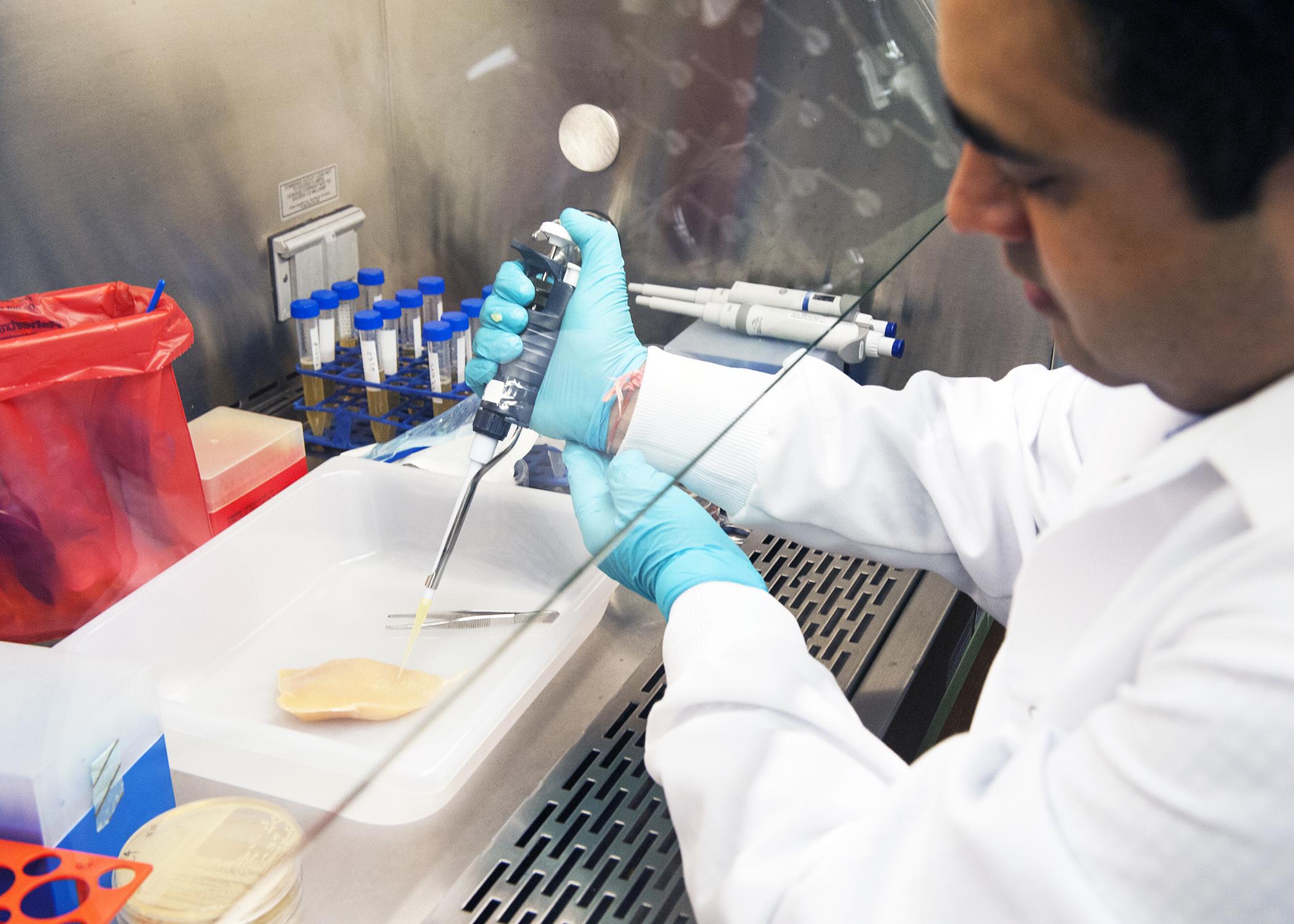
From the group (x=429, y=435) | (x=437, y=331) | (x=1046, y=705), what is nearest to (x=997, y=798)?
(x=1046, y=705)

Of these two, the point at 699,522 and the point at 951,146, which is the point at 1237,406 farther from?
the point at 699,522

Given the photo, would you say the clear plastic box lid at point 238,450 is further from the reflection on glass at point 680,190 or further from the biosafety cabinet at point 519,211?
the reflection on glass at point 680,190

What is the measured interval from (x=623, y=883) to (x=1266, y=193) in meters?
0.69

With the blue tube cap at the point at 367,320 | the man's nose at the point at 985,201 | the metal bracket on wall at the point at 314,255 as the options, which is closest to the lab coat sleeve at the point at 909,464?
the man's nose at the point at 985,201

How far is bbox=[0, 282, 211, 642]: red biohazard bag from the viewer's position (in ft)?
3.69

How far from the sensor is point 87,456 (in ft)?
3.94

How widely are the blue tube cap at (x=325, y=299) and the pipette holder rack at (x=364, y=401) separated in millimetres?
97

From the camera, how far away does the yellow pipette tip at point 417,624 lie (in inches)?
34.6

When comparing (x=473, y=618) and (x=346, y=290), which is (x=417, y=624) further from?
(x=346, y=290)

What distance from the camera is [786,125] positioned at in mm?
1239

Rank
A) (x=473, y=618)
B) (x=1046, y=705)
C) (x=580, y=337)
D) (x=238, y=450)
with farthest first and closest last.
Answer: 1. (x=238, y=450)
2. (x=580, y=337)
3. (x=473, y=618)
4. (x=1046, y=705)

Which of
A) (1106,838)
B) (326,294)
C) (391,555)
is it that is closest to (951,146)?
(1106,838)

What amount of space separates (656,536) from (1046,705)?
0.44 meters

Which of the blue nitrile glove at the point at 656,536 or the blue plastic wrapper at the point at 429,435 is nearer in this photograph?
the blue nitrile glove at the point at 656,536
